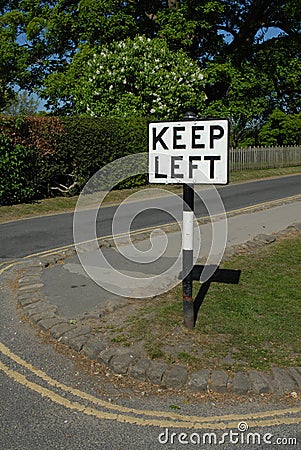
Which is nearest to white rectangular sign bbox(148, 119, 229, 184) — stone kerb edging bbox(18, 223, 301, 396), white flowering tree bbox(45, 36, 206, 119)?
stone kerb edging bbox(18, 223, 301, 396)

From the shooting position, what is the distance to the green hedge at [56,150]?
16141 mm

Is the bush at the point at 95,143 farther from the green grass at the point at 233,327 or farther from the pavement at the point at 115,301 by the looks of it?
the green grass at the point at 233,327

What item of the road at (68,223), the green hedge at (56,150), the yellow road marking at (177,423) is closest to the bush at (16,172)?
the green hedge at (56,150)

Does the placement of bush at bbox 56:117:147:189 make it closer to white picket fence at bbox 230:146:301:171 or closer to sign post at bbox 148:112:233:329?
white picket fence at bbox 230:146:301:171

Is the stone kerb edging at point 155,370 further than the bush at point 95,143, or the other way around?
the bush at point 95,143

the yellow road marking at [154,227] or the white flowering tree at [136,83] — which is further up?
the white flowering tree at [136,83]

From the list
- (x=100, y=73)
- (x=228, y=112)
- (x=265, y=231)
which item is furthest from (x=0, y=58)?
(x=265, y=231)

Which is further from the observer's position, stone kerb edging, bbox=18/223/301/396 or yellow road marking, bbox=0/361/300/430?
stone kerb edging, bbox=18/223/301/396

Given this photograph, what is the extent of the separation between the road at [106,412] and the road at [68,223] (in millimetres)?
4875

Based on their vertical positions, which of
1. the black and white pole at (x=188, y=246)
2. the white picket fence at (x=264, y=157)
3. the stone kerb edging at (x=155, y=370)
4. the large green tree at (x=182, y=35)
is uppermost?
the large green tree at (x=182, y=35)

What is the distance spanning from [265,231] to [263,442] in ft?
26.4

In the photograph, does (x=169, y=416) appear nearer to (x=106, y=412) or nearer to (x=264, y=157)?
(x=106, y=412)

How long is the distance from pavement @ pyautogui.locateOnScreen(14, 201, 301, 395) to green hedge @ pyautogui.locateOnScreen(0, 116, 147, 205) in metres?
7.39

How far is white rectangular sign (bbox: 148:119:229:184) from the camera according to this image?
4.61m
